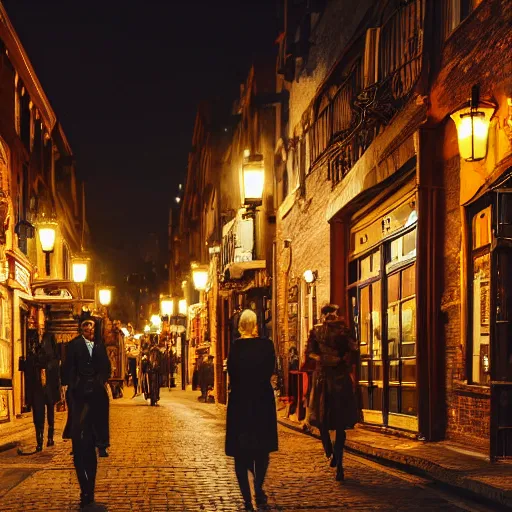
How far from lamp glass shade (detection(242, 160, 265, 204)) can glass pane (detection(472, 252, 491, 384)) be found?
8247mm

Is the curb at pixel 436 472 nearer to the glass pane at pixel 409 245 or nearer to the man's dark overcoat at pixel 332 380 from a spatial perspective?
the man's dark overcoat at pixel 332 380

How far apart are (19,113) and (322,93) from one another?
10885mm

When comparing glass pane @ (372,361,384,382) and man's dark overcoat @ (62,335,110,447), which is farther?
glass pane @ (372,361,384,382)

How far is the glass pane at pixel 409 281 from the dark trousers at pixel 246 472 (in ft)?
25.6

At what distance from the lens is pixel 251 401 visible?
9086mm

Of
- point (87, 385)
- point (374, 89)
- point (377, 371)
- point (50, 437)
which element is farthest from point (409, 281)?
point (87, 385)

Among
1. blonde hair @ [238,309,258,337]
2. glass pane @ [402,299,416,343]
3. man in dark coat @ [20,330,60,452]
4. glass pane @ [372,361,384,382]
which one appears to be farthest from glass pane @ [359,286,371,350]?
blonde hair @ [238,309,258,337]

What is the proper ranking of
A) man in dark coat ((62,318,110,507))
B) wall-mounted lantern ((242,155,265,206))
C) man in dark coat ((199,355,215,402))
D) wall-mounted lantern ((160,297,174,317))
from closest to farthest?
man in dark coat ((62,318,110,507)) < wall-mounted lantern ((242,155,265,206)) < man in dark coat ((199,355,215,402)) < wall-mounted lantern ((160,297,174,317))

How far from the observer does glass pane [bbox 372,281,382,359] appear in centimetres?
1884

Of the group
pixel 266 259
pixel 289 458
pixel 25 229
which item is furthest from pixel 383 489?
pixel 266 259

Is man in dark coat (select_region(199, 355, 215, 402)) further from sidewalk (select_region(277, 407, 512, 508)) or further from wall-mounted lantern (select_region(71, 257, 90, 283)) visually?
sidewalk (select_region(277, 407, 512, 508))

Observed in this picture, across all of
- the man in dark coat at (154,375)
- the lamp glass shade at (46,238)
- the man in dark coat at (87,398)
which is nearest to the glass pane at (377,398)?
the man in dark coat at (87,398)

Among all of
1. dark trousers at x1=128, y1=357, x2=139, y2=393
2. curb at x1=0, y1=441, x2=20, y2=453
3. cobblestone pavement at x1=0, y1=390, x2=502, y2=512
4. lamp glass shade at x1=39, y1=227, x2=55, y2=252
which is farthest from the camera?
dark trousers at x1=128, y1=357, x2=139, y2=393

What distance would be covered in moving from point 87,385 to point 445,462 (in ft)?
14.3
